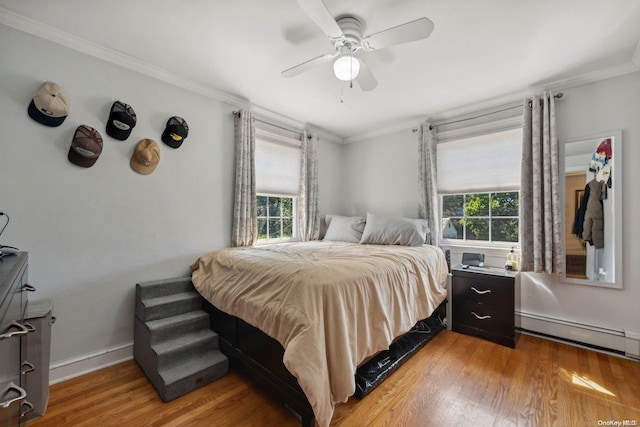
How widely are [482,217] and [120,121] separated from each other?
146 inches

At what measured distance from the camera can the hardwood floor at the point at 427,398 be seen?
61.0 inches

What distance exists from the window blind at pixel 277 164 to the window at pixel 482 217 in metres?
2.01

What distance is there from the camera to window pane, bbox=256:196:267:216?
332 centimetres

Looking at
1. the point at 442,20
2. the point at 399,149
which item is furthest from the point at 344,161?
the point at 442,20

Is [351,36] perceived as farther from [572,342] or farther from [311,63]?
[572,342]

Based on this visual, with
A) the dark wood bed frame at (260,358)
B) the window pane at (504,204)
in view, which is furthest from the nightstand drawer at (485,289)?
the dark wood bed frame at (260,358)

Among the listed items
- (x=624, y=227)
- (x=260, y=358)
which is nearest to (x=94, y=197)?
(x=260, y=358)

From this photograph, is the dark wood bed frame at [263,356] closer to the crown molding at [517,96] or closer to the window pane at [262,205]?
the window pane at [262,205]

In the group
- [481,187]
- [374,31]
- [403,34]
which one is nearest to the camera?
[403,34]

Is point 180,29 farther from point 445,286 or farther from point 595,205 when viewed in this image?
point 595,205

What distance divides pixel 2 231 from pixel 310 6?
2328mm

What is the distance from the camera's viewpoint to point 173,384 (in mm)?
1721

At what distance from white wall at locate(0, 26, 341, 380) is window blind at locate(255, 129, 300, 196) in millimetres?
688

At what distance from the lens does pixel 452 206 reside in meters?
3.34
